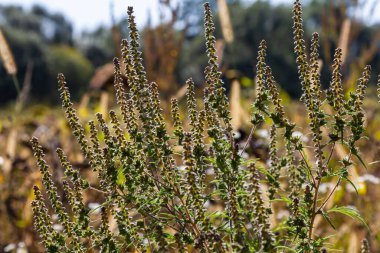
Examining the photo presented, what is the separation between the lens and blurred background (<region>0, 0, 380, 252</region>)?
5.14m

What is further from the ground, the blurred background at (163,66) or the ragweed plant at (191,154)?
the blurred background at (163,66)

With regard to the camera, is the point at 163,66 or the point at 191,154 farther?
the point at 163,66

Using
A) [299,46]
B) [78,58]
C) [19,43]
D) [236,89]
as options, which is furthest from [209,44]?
[78,58]

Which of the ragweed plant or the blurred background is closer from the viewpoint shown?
the ragweed plant

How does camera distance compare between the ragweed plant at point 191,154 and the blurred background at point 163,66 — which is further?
the blurred background at point 163,66

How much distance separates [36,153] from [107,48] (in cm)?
5241

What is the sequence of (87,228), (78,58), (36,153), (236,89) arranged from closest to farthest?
(36,153) < (87,228) < (236,89) < (78,58)

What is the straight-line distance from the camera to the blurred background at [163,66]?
16.9 ft

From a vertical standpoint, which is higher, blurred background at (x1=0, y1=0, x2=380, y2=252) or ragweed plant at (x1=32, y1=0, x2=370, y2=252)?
blurred background at (x1=0, y1=0, x2=380, y2=252)

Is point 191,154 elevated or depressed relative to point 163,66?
depressed

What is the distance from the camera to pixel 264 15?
48.5 m

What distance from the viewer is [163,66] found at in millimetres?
6570

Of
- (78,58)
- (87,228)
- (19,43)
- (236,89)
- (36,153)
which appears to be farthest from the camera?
(78,58)

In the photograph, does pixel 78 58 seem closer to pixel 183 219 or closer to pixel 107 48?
pixel 107 48
